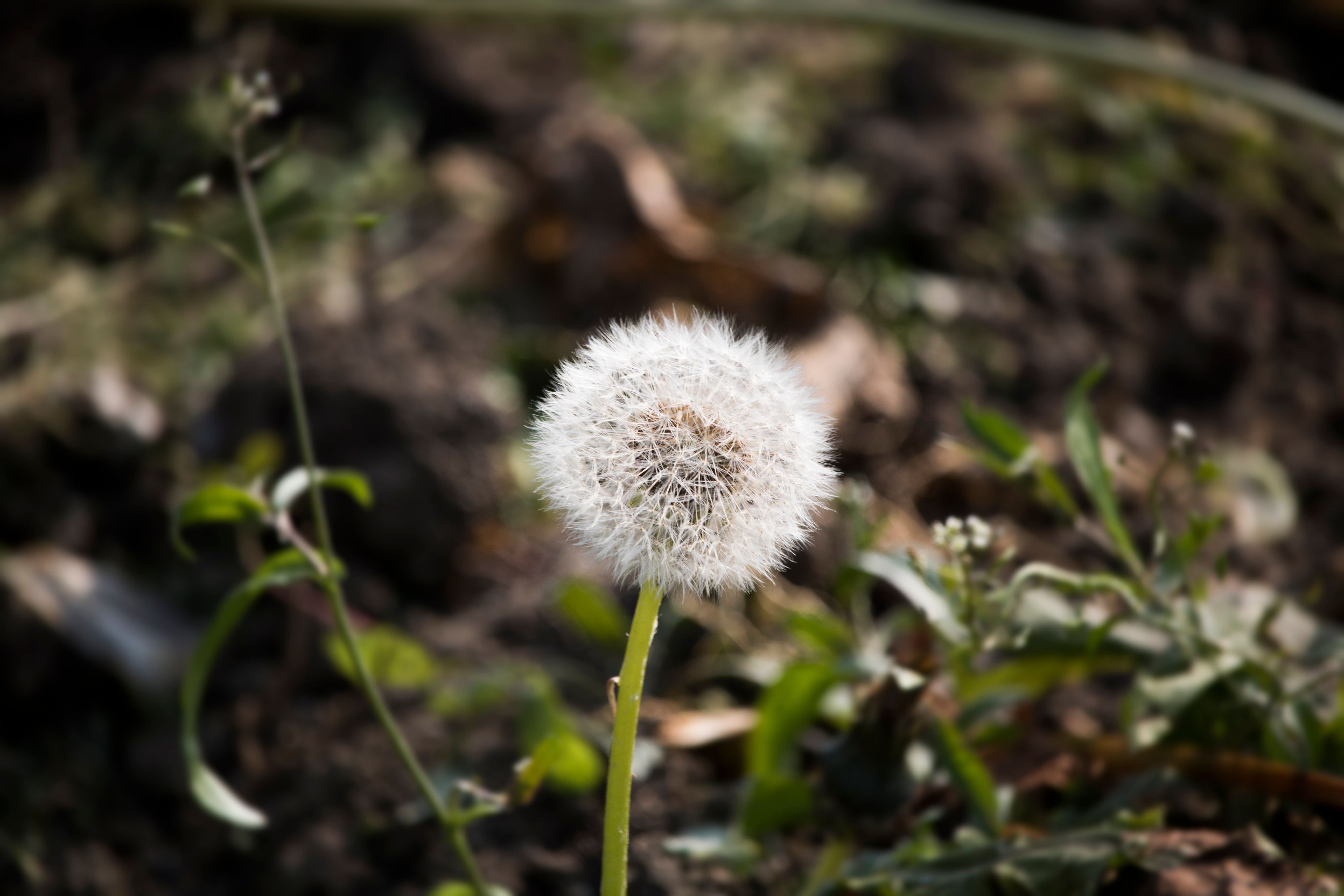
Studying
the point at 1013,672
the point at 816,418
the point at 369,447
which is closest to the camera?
the point at 816,418

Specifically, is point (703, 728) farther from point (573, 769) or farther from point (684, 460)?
point (684, 460)

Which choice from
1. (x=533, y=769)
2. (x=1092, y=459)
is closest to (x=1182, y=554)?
(x=1092, y=459)

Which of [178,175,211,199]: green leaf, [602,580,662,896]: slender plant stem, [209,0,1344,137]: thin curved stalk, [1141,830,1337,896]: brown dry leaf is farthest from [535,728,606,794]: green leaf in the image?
[209,0,1344,137]: thin curved stalk

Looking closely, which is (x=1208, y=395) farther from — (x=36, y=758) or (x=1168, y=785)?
(x=36, y=758)

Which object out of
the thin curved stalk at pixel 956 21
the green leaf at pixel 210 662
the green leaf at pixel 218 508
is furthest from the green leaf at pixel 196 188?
the thin curved stalk at pixel 956 21

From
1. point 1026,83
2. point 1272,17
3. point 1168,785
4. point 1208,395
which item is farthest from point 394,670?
point 1272,17

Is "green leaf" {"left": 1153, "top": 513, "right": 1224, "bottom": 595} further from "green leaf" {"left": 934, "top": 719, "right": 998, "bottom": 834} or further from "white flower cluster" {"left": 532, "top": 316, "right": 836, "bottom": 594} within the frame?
"white flower cluster" {"left": 532, "top": 316, "right": 836, "bottom": 594}

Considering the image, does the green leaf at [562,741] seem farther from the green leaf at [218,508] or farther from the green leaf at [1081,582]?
the green leaf at [1081,582]

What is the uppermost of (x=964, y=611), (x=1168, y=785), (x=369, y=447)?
(x=369, y=447)
